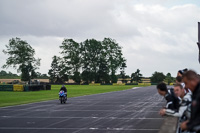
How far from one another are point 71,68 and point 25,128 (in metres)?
118

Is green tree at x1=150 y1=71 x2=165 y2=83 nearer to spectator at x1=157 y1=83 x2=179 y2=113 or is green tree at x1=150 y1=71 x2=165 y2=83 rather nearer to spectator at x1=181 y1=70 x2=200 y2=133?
spectator at x1=157 y1=83 x2=179 y2=113

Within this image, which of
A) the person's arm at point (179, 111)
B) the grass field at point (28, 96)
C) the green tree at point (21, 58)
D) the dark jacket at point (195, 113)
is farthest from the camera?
the green tree at point (21, 58)

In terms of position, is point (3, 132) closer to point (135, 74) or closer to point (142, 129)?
point (142, 129)

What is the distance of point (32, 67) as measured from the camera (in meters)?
117

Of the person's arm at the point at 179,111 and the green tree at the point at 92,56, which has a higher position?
the green tree at the point at 92,56

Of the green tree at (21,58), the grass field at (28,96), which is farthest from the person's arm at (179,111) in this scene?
the green tree at (21,58)

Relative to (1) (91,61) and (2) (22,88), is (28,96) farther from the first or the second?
(1) (91,61)

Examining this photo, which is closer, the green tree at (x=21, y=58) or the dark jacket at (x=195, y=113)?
the dark jacket at (x=195, y=113)

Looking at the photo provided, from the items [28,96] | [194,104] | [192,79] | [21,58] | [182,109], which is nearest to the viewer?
→ [194,104]

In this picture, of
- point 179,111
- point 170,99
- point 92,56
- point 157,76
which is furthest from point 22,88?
point 157,76

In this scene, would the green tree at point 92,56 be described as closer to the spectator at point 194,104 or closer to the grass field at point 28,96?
the grass field at point 28,96

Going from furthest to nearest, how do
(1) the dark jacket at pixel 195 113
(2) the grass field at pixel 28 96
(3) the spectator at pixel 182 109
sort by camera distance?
1. (2) the grass field at pixel 28 96
2. (3) the spectator at pixel 182 109
3. (1) the dark jacket at pixel 195 113

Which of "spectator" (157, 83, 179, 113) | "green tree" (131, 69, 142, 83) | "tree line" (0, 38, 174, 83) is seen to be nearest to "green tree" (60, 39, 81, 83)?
"tree line" (0, 38, 174, 83)

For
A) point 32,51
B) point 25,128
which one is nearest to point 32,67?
point 32,51
